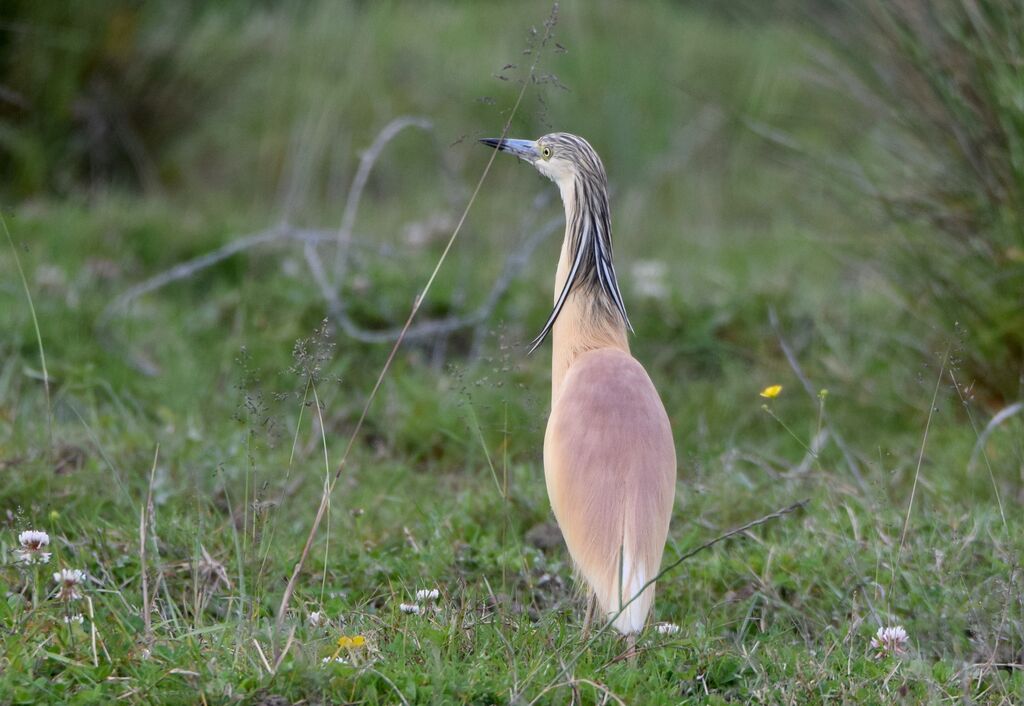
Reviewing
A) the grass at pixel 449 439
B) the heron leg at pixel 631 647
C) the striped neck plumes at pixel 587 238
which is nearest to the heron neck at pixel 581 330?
the striped neck plumes at pixel 587 238

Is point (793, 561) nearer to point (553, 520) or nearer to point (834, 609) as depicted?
point (834, 609)

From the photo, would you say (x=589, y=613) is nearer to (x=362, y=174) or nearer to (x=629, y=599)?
(x=629, y=599)

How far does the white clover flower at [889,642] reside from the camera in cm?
278

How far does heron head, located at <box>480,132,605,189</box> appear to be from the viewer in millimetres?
3080

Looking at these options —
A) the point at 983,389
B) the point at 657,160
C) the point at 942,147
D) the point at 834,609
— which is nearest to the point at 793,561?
the point at 834,609

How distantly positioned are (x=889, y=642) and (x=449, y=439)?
6.56 feet

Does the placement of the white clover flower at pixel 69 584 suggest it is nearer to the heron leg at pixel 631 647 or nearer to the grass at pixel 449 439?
the grass at pixel 449 439

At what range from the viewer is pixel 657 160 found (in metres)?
8.30

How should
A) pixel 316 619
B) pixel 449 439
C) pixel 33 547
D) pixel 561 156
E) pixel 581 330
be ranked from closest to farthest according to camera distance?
pixel 316 619 → pixel 33 547 → pixel 581 330 → pixel 561 156 → pixel 449 439

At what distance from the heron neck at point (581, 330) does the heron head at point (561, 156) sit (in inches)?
11.3

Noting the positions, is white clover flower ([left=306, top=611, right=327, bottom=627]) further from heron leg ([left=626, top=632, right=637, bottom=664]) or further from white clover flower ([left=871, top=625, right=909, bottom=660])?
white clover flower ([left=871, top=625, right=909, bottom=660])

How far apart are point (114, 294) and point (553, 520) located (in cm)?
265

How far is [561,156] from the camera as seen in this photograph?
3123 mm


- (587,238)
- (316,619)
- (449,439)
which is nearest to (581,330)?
(587,238)
